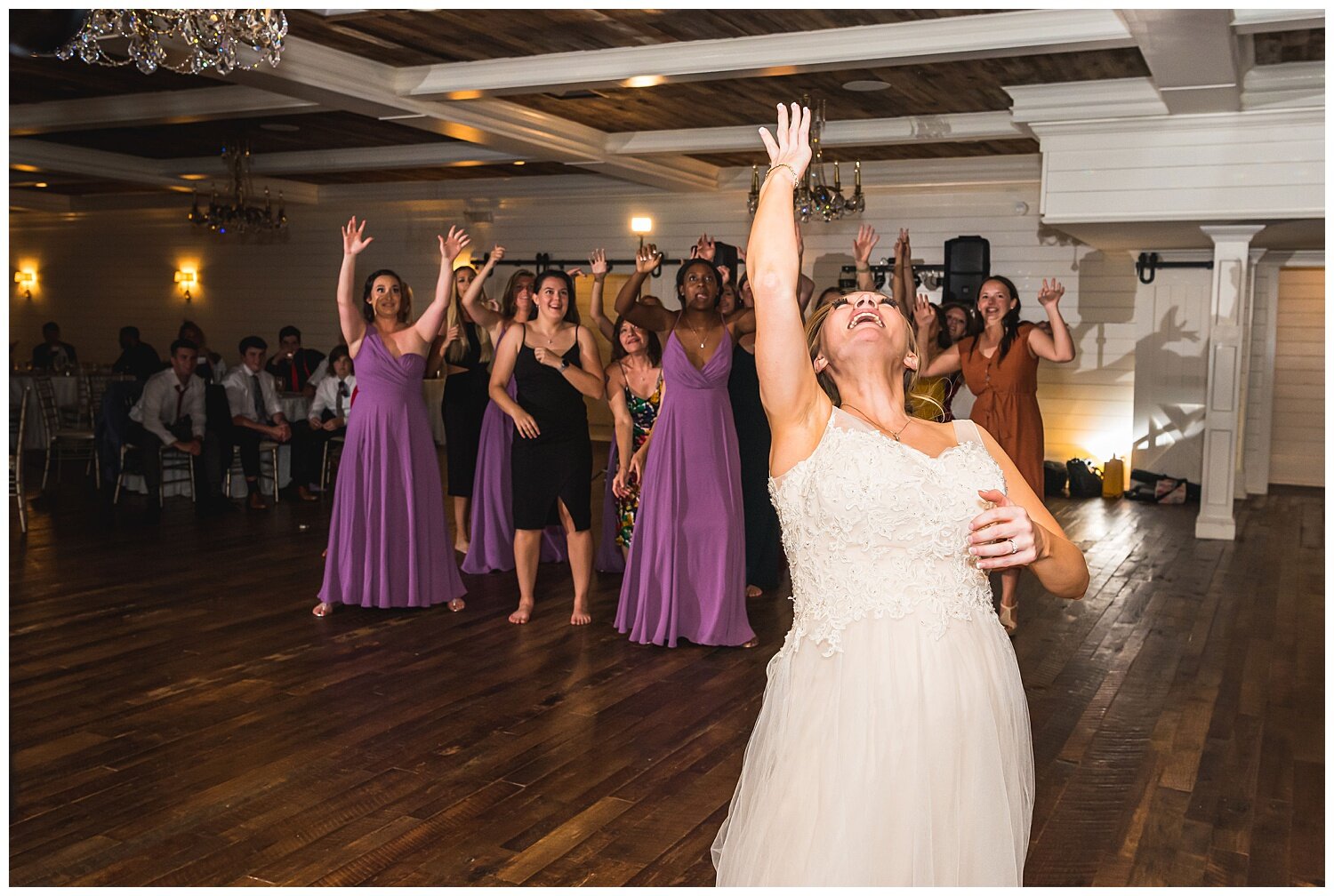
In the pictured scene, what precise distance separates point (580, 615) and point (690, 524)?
71 cm

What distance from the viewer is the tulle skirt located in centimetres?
191

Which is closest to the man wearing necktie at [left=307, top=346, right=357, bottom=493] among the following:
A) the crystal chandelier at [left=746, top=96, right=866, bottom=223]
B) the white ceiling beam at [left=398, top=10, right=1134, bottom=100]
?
the white ceiling beam at [left=398, top=10, right=1134, bottom=100]

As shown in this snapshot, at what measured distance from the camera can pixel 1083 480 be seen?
10875 mm

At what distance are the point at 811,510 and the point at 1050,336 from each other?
153 inches

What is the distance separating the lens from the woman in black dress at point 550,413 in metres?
5.26

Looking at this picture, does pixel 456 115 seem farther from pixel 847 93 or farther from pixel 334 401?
pixel 847 93

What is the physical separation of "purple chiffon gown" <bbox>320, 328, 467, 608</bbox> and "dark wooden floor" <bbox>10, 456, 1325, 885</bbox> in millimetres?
167

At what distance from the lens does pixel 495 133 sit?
29.1 ft

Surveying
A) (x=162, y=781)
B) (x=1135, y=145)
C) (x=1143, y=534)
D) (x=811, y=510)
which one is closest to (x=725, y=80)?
(x=1135, y=145)

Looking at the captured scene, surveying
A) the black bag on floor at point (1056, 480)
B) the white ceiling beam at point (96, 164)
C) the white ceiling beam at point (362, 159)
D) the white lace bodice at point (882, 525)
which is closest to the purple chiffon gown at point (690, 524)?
the white lace bodice at point (882, 525)

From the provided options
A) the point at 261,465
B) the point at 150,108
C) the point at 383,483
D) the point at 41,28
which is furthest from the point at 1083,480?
the point at 41,28

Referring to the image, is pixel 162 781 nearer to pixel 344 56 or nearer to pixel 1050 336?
pixel 1050 336

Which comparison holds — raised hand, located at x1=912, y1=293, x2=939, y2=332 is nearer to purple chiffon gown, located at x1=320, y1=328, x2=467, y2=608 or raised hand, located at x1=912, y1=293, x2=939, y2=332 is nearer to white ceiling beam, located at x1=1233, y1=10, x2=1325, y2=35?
white ceiling beam, located at x1=1233, y1=10, x2=1325, y2=35

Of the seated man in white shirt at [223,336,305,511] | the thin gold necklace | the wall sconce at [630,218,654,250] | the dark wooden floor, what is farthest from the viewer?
the wall sconce at [630,218,654,250]
